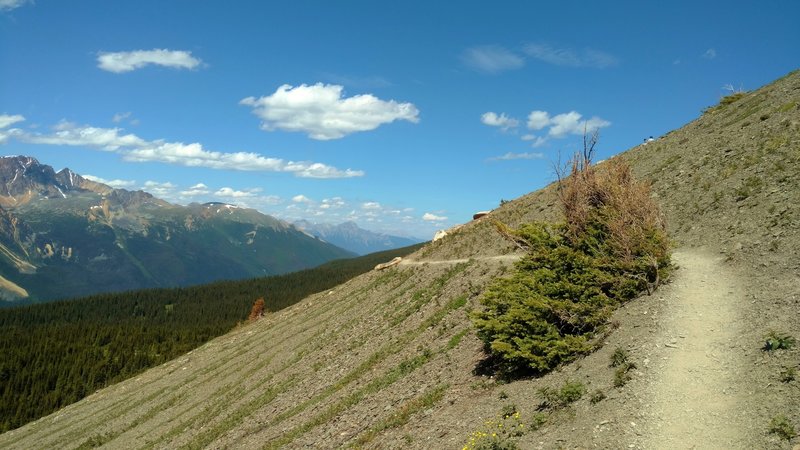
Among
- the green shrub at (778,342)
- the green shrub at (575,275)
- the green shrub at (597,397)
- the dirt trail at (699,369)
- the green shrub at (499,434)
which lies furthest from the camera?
the green shrub at (575,275)

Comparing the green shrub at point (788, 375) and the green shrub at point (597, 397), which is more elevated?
the green shrub at point (788, 375)

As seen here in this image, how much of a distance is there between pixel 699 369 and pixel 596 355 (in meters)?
2.98

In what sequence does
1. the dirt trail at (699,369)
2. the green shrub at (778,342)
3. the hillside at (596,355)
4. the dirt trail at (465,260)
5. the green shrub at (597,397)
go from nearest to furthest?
the dirt trail at (699,369)
the hillside at (596,355)
the green shrub at (778,342)
the green shrub at (597,397)
the dirt trail at (465,260)

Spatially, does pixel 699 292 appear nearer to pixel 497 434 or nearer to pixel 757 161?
pixel 497 434

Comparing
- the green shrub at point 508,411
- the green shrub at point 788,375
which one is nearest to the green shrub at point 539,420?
the green shrub at point 508,411

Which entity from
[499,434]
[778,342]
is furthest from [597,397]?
[778,342]

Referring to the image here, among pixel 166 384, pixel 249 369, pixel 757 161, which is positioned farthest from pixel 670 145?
pixel 166 384

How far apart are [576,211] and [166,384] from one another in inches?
2069

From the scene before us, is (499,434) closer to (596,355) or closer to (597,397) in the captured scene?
(597,397)

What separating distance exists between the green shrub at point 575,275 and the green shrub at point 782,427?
19.4 feet

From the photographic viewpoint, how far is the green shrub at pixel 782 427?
31.9ft

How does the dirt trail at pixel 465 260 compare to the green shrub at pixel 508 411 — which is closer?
the green shrub at pixel 508 411

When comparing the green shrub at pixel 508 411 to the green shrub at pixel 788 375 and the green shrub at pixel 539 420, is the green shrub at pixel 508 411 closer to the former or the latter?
the green shrub at pixel 539 420

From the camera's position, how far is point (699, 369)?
43.1 feet
